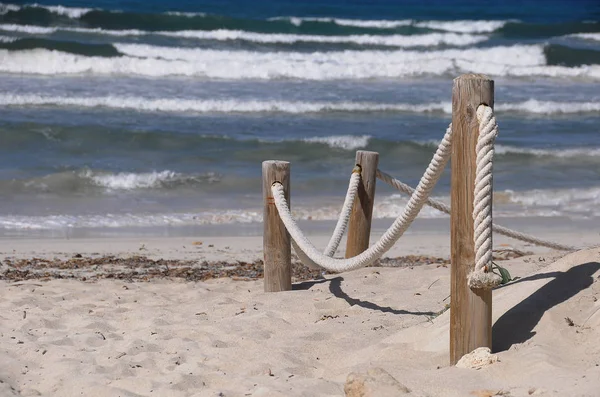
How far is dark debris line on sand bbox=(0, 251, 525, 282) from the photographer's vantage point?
696 centimetres

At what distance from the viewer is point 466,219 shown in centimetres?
379

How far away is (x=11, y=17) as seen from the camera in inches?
1214

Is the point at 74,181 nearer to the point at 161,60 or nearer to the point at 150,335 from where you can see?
the point at 150,335

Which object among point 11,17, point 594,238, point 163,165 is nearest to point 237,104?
point 163,165

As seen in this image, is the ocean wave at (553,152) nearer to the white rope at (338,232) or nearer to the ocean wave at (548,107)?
the ocean wave at (548,107)

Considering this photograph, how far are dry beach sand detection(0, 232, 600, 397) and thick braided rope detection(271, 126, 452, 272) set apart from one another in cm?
39

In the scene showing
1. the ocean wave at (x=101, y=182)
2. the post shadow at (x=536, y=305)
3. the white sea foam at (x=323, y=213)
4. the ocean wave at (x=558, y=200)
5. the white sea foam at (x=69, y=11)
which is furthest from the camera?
the white sea foam at (x=69, y=11)

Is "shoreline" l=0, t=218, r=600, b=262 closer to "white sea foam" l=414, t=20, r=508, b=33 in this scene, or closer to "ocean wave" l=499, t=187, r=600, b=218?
"ocean wave" l=499, t=187, r=600, b=218

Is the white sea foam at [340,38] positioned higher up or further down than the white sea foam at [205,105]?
higher up

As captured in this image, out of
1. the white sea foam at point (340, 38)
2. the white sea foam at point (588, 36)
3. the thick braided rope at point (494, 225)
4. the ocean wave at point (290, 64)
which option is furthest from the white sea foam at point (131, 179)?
the white sea foam at point (588, 36)

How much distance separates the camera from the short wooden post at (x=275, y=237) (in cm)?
598

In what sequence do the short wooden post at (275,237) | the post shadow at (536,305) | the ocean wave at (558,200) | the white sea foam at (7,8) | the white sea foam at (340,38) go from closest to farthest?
the post shadow at (536,305)
the short wooden post at (275,237)
the ocean wave at (558,200)
the white sea foam at (340,38)
the white sea foam at (7,8)

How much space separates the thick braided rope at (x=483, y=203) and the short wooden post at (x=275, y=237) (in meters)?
2.39

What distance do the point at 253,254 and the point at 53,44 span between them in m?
18.7
